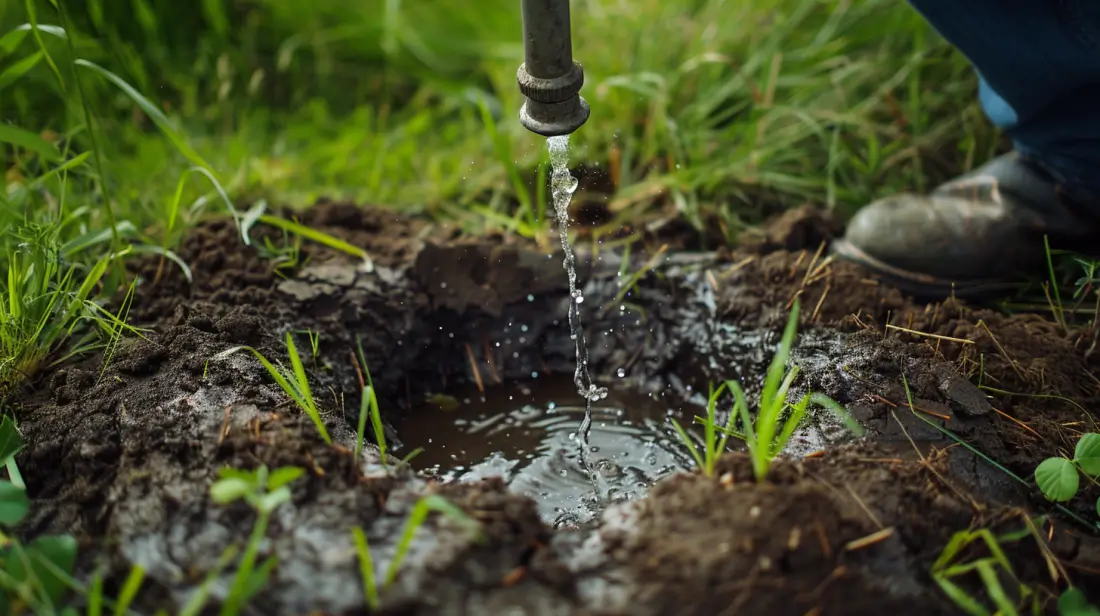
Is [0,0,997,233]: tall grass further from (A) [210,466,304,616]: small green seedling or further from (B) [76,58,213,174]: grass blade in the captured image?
(A) [210,466,304,616]: small green seedling

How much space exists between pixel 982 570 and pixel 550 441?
96 cm

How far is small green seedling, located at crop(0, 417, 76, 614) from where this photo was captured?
1.28 metres

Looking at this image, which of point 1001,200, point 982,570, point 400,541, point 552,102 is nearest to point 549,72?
point 552,102

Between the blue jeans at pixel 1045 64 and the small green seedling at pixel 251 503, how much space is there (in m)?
1.68

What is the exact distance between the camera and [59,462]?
5.39 feet

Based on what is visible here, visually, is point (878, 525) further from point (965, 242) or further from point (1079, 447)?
point (965, 242)

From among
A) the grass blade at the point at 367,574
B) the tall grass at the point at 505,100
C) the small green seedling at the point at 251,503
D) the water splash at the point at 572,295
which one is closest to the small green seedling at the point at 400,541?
the grass blade at the point at 367,574

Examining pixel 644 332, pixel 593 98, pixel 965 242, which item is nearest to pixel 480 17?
pixel 593 98

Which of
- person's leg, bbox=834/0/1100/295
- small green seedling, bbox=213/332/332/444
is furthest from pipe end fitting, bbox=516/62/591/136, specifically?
person's leg, bbox=834/0/1100/295

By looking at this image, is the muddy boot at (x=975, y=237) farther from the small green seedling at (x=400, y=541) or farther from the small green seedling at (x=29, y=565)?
the small green seedling at (x=29, y=565)

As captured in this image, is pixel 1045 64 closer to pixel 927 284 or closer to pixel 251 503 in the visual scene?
pixel 927 284

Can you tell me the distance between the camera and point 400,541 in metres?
1.37

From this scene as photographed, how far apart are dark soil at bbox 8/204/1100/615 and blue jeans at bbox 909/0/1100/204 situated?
438 mm

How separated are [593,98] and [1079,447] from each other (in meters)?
1.75
